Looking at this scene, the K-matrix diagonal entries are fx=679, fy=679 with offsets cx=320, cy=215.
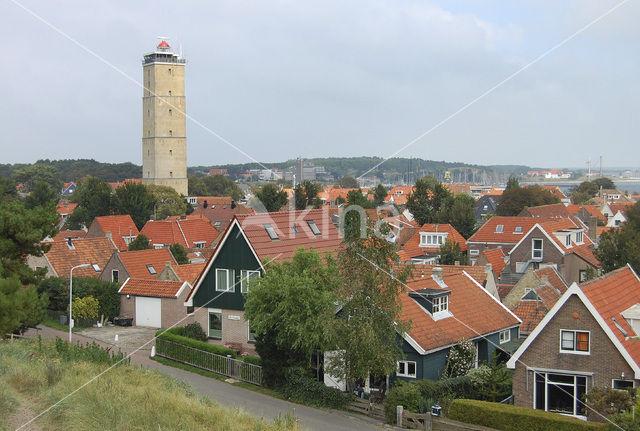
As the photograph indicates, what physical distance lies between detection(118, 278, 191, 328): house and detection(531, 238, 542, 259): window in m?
29.0

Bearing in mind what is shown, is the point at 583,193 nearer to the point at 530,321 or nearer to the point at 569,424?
the point at 530,321

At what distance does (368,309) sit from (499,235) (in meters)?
45.2

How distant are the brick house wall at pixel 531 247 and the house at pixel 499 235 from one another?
9879mm

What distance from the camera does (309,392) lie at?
2355cm

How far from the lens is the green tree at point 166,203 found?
107794 mm

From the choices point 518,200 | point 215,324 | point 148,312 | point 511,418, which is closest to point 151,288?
point 148,312

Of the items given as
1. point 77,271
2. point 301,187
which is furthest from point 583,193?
point 77,271

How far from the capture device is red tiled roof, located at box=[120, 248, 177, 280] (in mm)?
42375

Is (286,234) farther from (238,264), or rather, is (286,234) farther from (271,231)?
(238,264)

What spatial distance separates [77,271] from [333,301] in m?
29.1

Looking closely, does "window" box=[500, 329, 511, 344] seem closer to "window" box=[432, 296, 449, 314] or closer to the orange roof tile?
"window" box=[432, 296, 449, 314]

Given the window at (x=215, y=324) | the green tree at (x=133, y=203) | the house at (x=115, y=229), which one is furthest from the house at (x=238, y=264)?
the green tree at (x=133, y=203)

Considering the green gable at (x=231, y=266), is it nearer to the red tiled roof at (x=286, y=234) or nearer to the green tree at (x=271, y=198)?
the red tiled roof at (x=286, y=234)

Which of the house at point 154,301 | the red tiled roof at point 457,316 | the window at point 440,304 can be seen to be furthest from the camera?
the house at point 154,301
